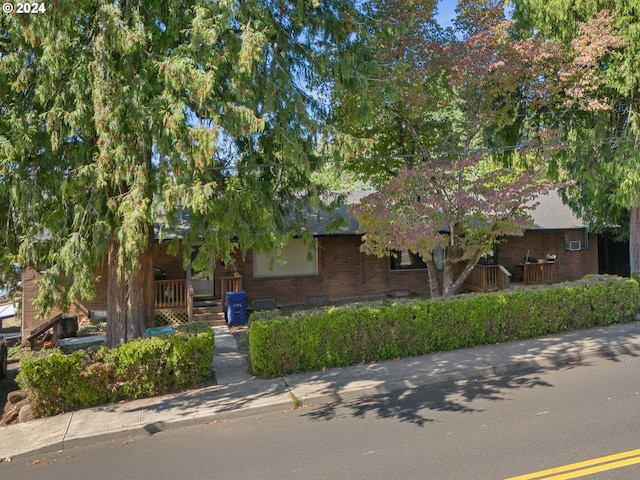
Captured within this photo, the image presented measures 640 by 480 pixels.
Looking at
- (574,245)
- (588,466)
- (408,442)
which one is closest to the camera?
(588,466)

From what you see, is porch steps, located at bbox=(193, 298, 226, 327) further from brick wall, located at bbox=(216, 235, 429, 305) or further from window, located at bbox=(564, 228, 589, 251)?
window, located at bbox=(564, 228, 589, 251)

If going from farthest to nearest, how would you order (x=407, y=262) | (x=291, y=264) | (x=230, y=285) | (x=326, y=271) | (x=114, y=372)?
(x=407, y=262) < (x=326, y=271) < (x=291, y=264) < (x=230, y=285) < (x=114, y=372)

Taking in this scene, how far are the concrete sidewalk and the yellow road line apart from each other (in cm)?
341

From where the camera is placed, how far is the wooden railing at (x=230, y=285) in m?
15.0

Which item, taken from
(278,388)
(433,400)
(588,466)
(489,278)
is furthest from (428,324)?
(489,278)

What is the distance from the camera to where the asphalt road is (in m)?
5.09

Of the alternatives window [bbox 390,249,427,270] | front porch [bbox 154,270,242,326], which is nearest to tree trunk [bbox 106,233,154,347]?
front porch [bbox 154,270,242,326]

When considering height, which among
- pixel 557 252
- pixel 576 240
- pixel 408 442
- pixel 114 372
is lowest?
pixel 408 442

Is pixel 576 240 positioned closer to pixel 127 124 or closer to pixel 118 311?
pixel 118 311

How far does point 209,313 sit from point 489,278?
9.89m

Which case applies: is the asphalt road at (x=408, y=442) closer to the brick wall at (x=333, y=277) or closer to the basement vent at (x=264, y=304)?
the brick wall at (x=333, y=277)

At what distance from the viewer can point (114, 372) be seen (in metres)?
8.02

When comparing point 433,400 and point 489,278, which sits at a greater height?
→ point 489,278

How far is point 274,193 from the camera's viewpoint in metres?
10.1
